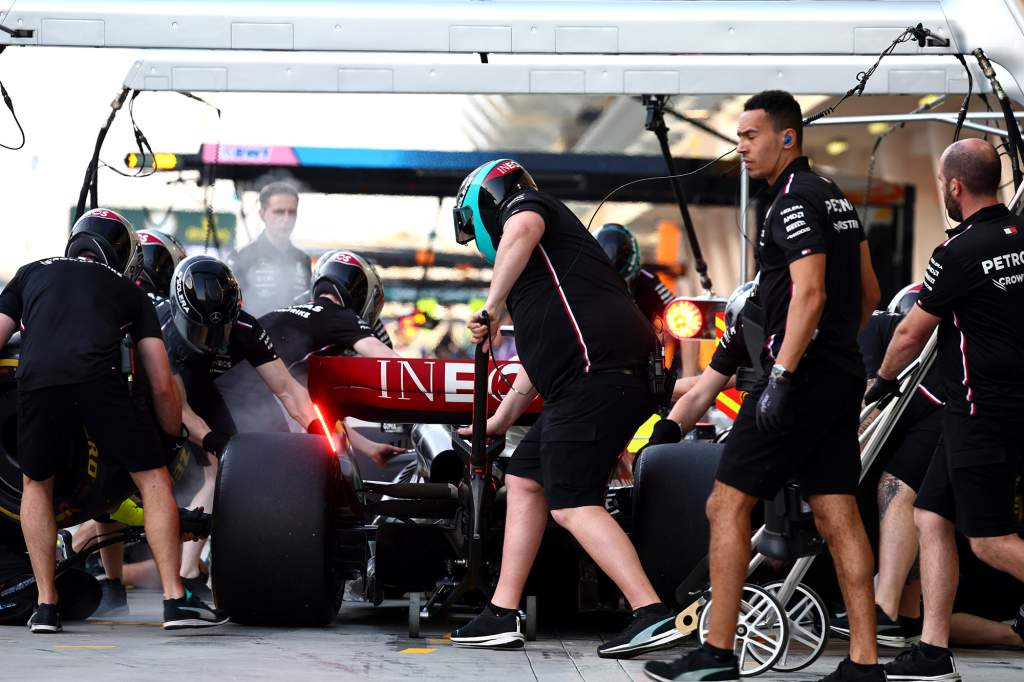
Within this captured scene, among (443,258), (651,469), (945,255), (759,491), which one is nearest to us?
(759,491)

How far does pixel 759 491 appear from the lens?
474cm

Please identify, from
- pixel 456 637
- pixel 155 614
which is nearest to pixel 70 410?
pixel 155 614

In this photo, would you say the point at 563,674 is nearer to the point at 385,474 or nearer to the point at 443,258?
the point at 385,474

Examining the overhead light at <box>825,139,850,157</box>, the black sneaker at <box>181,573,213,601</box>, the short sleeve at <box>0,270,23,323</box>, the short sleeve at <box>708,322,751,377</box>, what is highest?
the overhead light at <box>825,139,850,157</box>

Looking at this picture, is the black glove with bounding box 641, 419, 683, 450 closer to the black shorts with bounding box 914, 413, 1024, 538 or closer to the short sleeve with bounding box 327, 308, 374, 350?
the black shorts with bounding box 914, 413, 1024, 538

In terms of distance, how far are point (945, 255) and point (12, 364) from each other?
383cm

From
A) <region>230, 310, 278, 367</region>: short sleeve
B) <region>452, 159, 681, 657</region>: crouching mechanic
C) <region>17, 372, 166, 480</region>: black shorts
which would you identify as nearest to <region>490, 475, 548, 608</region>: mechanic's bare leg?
<region>452, 159, 681, 657</region>: crouching mechanic

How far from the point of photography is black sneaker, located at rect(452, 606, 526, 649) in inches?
219

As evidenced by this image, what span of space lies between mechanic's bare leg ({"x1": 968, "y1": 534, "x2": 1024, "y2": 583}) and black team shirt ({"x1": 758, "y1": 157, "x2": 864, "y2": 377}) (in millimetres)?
886

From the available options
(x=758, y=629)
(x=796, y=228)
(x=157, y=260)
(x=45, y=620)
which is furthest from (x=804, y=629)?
(x=157, y=260)

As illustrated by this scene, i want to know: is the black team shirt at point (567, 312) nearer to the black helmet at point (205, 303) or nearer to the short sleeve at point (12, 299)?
the black helmet at point (205, 303)

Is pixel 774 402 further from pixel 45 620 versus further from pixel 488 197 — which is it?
pixel 45 620

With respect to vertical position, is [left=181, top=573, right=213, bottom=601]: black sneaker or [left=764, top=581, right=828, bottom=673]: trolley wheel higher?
[left=764, top=581, right=828, bottom=673]: trolley wheel

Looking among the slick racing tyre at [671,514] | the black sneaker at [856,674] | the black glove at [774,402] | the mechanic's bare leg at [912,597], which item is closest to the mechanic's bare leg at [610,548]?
the slick racing tyre at [671,514]
